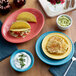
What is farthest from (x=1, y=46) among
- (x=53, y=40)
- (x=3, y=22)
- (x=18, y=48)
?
(x=53, y=40)

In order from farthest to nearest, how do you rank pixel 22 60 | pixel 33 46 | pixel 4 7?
pixel 4 7 < pixel 33 46 < pixel 22 60

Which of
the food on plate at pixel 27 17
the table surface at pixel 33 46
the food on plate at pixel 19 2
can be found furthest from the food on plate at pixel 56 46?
the food on plate at pixel 19 2

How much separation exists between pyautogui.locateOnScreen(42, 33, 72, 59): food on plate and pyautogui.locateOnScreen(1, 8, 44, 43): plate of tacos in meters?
0.14

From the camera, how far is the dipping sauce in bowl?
121cm

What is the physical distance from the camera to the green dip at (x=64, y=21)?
1.23 metres

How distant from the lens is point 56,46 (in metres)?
1.08

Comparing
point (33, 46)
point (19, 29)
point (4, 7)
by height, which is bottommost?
point (33, 46)

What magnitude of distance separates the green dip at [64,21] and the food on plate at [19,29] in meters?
0.27

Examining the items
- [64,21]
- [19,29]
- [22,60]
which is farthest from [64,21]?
[22,60]

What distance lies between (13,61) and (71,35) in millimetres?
521

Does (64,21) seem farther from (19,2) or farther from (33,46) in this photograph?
(19,2)

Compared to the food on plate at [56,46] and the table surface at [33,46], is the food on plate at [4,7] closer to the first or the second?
the table surface at [33,46]

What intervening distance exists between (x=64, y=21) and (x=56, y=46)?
0.89 feet

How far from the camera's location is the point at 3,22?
4.37 ft
